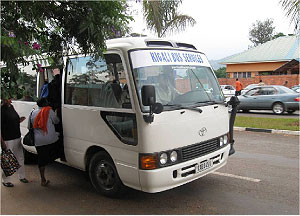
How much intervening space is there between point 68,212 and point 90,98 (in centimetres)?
161

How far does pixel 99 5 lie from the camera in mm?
3213

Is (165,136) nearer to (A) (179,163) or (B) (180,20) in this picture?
(A) (179,163)

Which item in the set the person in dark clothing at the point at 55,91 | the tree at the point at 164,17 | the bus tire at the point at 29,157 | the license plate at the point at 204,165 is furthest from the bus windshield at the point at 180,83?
the tree at the point at 164,17

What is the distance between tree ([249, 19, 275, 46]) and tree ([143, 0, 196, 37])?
144ft

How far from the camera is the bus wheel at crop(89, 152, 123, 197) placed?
4191 millimetres

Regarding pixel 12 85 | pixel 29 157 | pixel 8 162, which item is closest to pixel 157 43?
pixel 12 85

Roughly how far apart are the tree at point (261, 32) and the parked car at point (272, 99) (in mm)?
41711

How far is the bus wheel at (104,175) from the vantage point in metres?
4.19

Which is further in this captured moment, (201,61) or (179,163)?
(201,61)

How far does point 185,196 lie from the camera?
14.5 ft

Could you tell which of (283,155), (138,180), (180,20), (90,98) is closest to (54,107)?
(90,98)

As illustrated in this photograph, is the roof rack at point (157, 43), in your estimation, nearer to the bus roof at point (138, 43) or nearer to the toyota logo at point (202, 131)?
the bus roof at point (138, 43)

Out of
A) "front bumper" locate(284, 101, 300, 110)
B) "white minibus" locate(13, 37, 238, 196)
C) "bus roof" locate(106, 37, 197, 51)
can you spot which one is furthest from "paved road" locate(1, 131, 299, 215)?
"front bumper" locate(284, 101, 300, 110)

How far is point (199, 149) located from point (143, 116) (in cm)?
102
